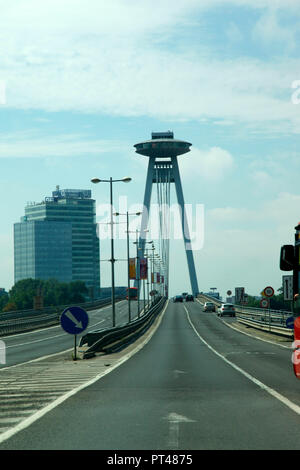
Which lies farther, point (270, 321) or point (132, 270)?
point (132, 270)

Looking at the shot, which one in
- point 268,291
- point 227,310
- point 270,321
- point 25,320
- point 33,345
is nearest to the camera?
point 33,345

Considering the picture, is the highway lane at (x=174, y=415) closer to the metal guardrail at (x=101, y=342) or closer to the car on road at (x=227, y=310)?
the metal guardrail at (x=101, y=342)

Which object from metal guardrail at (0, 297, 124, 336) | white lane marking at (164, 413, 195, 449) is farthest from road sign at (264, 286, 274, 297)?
white lane marking at (164, 413, 195, 449)

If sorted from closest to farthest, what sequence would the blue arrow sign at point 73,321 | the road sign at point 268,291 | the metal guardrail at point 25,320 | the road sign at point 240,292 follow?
the blue arrow sign at point 73,321 → the road sign at point 268,291 → the metal guardrail at point 25,320 → the road sign at point 240,292

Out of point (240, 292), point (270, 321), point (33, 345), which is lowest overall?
point (33, 345)

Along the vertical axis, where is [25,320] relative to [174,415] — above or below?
below

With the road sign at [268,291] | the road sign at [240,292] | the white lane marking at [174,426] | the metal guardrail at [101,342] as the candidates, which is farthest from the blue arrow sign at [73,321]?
Result: the road sign at [240,292]

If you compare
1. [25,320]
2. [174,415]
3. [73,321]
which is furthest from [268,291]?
[174,415]

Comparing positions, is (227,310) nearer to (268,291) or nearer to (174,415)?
(268,291)

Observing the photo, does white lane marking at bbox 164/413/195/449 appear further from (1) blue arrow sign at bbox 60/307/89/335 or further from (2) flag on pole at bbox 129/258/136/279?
(2) flag on pole at bbox 129/258/136/279

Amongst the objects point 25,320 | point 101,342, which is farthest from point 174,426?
point 25,320

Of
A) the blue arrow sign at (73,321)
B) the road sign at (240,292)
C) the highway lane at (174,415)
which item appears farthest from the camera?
the road sign at (240,292)

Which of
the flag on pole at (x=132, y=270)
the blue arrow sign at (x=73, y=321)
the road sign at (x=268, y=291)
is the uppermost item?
the flag on pole at (x=132, y=270)

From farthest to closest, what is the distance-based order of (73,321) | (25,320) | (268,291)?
(25,320)
(268,291)
(73,321)
